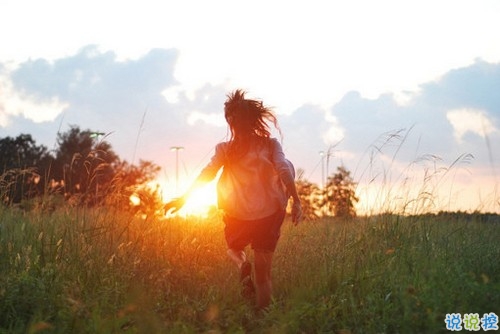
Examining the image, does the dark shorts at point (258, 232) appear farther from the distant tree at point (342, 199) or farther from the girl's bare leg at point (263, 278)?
the distant tree at point (342, 199)

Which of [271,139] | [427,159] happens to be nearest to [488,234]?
[427,159]

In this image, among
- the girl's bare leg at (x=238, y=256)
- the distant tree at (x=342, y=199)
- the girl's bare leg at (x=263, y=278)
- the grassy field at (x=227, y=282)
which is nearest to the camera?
the grassy field at (x=227, y=282)

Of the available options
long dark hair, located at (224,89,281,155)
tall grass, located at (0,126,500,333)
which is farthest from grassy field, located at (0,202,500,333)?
long dark hair, located at (224,89,281,155)

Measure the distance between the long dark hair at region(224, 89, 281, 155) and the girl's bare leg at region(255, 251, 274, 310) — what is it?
3.55 ft

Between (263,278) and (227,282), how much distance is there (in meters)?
1.13

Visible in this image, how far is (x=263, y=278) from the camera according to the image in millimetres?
5664

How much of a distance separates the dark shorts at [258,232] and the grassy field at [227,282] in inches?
22.5

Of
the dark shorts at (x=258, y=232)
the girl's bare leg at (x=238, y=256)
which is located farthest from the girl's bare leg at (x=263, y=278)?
the girl's bare leg at (x=238, y=256)

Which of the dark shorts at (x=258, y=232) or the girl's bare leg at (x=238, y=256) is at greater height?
the dark shorts at (x=258, y=232)

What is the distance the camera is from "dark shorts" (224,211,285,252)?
5.68 metres

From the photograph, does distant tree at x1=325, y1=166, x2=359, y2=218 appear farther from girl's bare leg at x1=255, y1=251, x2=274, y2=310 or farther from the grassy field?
girl's bare leg at x1=255, y1=251, x2=274, y2=310

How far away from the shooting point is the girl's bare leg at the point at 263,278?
5.67 m

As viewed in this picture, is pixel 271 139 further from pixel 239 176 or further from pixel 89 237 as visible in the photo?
pixel 89 237

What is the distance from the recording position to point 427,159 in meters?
8.91
